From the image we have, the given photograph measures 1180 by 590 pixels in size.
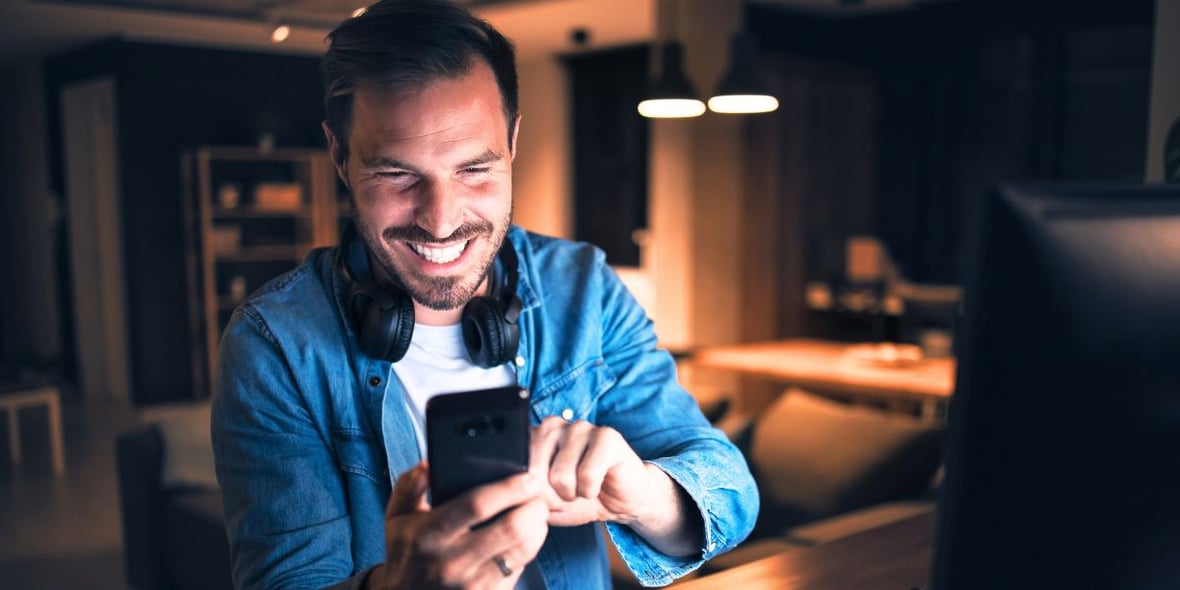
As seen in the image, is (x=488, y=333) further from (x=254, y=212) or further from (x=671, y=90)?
(x=254, y=212)

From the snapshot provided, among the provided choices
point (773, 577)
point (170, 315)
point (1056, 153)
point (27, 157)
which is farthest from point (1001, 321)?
point (27, 157)

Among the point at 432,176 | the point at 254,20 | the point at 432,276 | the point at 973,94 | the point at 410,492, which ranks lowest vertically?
the point at 410,492

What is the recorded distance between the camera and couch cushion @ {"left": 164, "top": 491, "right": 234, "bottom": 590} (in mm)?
3113

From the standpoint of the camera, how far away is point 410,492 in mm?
722

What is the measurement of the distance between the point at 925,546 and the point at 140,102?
24.2 ft

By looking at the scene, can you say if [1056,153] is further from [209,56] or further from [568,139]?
[209,56]

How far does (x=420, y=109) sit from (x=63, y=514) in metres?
4.65

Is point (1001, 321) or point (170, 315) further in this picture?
point (170, 315)

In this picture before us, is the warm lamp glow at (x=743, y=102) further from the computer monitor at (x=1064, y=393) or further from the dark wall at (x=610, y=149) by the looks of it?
the dark wall at (x=610, y=149)

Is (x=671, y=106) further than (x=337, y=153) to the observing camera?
Yes

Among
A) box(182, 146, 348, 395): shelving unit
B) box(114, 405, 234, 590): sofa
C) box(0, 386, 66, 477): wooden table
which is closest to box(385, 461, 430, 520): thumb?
box(114, 405, 234, 590): sofa

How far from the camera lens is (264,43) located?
25.8ft

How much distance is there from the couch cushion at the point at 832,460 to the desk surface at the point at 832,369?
41.5 inches

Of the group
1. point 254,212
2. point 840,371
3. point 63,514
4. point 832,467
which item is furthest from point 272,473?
point 254,212
